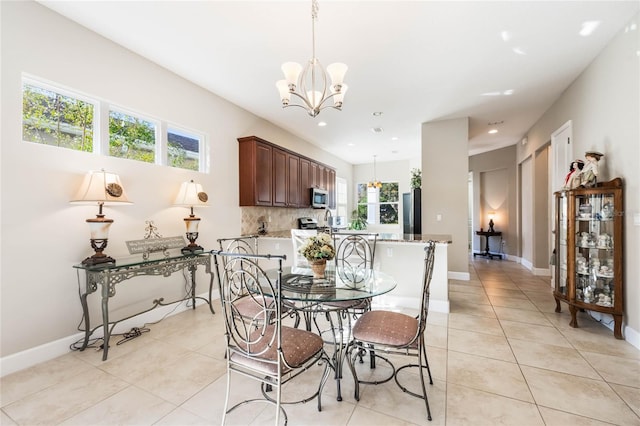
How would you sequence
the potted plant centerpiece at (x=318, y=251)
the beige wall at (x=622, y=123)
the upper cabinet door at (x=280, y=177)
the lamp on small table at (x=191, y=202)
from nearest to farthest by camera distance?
the potted plant centerpiece at (x=318, y=251) → the beige wall at (x=622, y=123) → the lamp on small table at (x=191, y=202) → the upper cabinet door at (x=280, y=177)

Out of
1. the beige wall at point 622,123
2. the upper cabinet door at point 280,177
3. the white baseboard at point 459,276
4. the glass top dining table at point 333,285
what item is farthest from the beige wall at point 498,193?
the glass top dining table at point 333,285

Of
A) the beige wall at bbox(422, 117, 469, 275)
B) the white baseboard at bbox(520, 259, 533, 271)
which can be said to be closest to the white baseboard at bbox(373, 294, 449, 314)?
the beige wall at bbox(422, 117, 469, 275)

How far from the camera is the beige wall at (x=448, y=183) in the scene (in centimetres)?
509

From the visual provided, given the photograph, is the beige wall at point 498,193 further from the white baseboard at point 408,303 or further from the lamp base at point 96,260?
the lamp base at point 96,260

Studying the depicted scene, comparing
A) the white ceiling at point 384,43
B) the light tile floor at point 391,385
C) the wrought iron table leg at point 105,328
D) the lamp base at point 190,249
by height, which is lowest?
the light tile floor at point 391,385

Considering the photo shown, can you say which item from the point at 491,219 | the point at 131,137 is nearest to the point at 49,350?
the point at 131,137

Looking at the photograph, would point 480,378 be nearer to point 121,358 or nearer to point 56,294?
point 121,358

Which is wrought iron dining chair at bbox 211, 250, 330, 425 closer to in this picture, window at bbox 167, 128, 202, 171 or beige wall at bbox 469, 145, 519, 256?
window at bbox 167, 128, 202, 171

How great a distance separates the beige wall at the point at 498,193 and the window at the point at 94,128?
7488 millimetres

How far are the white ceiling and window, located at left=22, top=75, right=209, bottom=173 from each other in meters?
0.71

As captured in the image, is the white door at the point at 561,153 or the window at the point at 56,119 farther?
the white door at the point at 561,153

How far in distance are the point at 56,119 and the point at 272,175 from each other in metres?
2.82

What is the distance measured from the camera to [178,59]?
10.5 feet

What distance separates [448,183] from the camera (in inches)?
205
